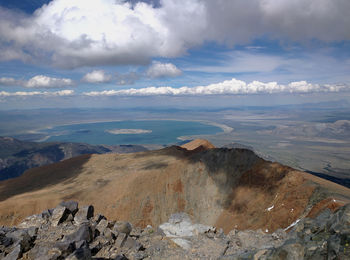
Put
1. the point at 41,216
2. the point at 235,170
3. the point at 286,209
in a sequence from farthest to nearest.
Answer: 1. the point at 235,170
2. the point at 286,209
3. the point at 41,216

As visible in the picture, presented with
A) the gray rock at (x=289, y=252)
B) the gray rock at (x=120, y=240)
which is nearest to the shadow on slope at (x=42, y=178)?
the gray rock at (x=120, y=240)

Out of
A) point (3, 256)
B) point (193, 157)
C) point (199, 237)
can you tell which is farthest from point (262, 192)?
point (3, 256)

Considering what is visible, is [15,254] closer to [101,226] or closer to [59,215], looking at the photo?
[101,226]

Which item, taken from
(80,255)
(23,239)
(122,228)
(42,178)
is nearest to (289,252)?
(80,255)

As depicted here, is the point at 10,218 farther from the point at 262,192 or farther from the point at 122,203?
the point at 262,192

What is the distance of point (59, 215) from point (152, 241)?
871 cm

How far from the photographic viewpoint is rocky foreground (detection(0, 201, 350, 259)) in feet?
36.1

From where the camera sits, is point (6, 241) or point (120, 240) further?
point (120, 240)

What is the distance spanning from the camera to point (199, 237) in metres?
19.5

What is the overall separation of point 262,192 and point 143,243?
31.2m

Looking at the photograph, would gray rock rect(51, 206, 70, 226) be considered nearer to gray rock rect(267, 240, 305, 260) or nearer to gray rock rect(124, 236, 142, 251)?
gray rock rect(124, 236, 142, 251)

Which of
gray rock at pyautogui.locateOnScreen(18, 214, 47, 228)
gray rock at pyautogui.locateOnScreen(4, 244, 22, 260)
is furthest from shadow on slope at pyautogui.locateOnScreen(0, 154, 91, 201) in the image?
gray rock at pyautogui.locateOnScreen(4, 244, 22, 260)

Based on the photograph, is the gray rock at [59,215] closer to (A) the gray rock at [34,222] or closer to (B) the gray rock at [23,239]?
(A) the gray rock at [34,222]

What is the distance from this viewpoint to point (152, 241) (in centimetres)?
1717
